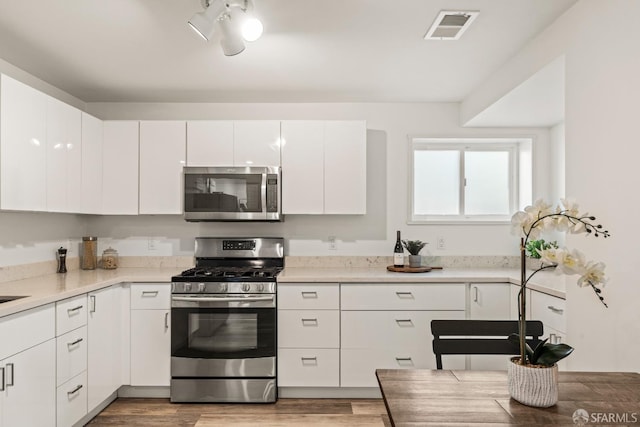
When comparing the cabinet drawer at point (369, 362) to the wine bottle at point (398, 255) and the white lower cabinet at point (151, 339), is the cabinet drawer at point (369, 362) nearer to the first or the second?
the wine bottle at point (398, 255)

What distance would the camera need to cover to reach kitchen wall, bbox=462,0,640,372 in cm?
180

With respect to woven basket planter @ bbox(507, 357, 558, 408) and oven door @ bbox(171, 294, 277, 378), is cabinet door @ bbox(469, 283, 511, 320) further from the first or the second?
woven basket planter @ bbox(507, 357, 558, 408)

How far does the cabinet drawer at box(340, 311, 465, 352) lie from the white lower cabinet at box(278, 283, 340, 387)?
0.09 metres

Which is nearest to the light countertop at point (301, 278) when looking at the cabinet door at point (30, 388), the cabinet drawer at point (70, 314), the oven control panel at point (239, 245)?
the cabinet drawer at point (70, 314)

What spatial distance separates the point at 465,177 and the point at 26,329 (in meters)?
3.45

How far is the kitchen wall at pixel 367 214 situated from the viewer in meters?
3.94

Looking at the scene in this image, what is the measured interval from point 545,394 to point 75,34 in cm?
278

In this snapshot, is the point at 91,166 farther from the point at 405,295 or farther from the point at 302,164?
the point at 405,295

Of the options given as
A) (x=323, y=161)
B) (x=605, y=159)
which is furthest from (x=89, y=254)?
(x=605, y=159)

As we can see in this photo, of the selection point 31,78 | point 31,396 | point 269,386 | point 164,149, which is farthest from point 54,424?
point 31,78

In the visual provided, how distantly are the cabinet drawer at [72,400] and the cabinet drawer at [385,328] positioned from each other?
1693 mm

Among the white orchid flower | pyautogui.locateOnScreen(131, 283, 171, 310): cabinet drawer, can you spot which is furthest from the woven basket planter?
pyautogui.locateOnScreen(131, 283, 171, 310): cabinet drawer

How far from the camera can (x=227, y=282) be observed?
3.25m

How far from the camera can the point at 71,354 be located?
2.61 meters
